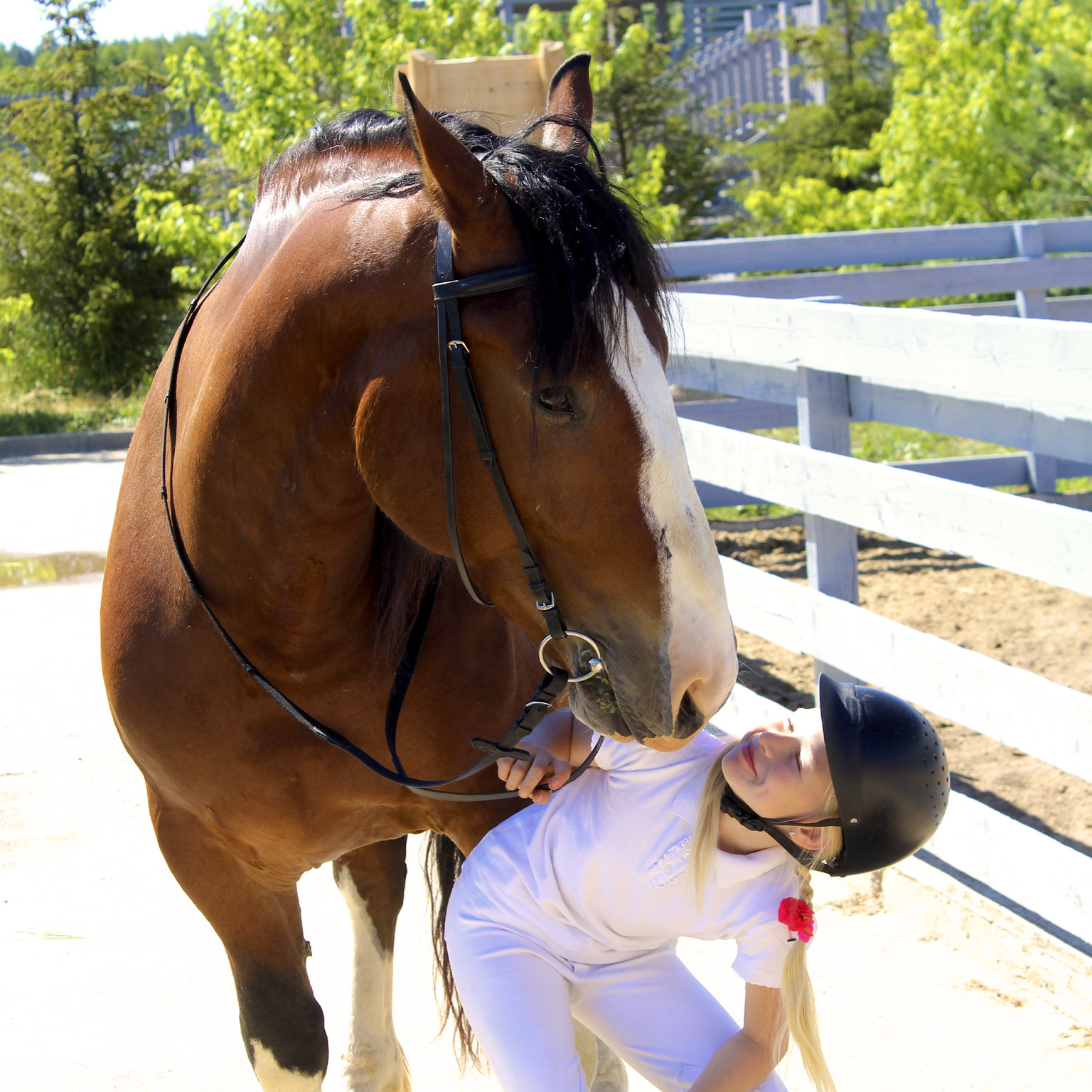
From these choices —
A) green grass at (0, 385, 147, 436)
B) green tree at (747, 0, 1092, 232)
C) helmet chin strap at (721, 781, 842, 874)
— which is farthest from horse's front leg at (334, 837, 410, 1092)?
green grass at (0, 385, 147, 436)

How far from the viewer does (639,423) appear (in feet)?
4.54

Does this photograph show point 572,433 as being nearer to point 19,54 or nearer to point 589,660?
point 589,660

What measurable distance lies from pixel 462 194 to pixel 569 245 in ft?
0.48

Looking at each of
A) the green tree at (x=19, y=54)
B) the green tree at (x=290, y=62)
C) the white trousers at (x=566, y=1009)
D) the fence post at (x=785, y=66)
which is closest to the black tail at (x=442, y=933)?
the white trousers at (x=566, y=1009)

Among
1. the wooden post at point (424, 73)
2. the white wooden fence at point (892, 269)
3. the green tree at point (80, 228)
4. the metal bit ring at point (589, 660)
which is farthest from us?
the green tree at point (80, 228)

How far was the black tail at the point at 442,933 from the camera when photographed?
2.23 metres

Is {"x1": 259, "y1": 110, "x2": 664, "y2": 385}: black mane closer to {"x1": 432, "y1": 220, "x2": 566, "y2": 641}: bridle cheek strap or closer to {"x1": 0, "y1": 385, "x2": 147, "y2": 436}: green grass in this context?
{"x1": 432, "y1": 220, "x2": 566, "y2": 641}: bridle cheek strap

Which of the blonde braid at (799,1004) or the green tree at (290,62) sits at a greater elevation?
the green tree at (290,62)

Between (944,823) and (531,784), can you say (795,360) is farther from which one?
(531,784)

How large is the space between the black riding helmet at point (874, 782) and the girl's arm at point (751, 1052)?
0.22 meters

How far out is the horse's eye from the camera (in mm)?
1393

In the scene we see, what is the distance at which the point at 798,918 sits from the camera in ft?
5.36

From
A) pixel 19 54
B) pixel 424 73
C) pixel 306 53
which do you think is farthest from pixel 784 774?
pixel 19 54

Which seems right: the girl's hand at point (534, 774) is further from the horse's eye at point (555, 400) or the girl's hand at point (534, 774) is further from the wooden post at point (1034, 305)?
the wooden post at point (1034, 305)
